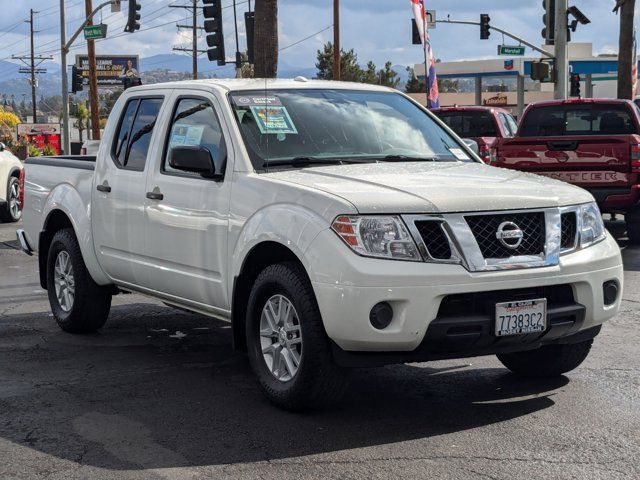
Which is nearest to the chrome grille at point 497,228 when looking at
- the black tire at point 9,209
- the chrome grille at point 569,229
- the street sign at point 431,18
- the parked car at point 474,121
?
the chrome grille at point 569,229

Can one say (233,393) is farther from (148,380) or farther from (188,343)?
(188,343)

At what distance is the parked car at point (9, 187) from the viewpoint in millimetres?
18391

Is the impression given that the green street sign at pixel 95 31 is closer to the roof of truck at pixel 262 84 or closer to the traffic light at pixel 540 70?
the traffic light at pixel 540 70

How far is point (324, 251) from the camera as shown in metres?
5.33

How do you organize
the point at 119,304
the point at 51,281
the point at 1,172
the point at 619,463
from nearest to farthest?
the point at 619,463, the point at 51,281, the point at 119,304, the point at 1,172

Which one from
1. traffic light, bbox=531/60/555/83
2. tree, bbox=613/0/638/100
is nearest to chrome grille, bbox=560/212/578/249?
traffic light, bbox=531/60/555/83

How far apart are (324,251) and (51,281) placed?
3939 millimetres

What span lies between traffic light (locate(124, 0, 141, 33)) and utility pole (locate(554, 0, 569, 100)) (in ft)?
49.4

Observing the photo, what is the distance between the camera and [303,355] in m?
5.50

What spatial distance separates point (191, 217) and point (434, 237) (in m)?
1.84

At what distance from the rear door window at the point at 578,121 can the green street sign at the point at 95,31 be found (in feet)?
79.2

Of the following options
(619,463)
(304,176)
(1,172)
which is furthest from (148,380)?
(1,172)

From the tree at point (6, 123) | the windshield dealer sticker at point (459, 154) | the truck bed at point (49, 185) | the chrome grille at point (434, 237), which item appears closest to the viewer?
the chrome grille at point (434, 237)

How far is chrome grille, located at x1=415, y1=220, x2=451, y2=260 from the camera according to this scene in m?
5.33
